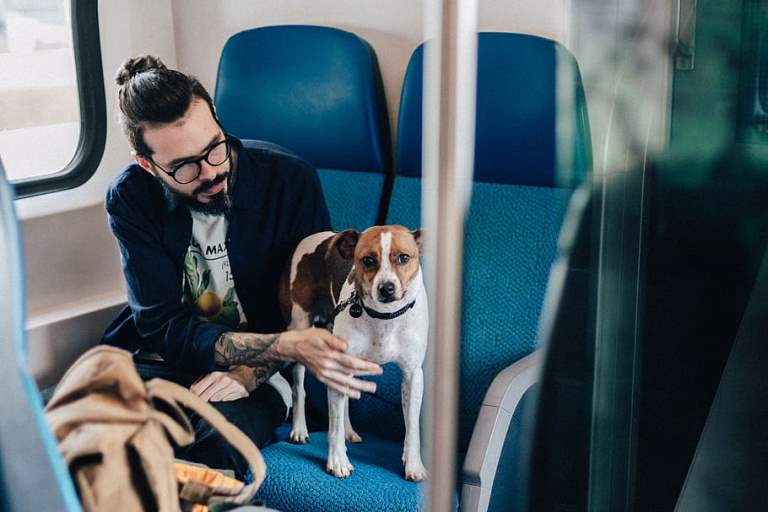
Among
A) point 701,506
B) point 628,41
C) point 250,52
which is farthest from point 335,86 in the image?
point 701,506

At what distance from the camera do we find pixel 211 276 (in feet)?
2.73

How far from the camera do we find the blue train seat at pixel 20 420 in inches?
24.2

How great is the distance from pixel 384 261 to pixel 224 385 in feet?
0.69

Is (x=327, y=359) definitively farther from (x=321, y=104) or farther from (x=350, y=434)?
(x=321, y=104)

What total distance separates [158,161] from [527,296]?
585 millimetres

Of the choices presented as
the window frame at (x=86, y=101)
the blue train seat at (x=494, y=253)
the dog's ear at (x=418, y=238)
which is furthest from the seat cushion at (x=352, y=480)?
the window frame at (x=86, y=101)

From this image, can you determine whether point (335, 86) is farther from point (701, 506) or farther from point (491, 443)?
point (701, 506)

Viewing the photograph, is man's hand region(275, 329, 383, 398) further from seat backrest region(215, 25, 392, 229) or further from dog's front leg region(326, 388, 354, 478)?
seat backrest region(215, 25, 392, 229)

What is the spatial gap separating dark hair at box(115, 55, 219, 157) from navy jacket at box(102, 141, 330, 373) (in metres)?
0.04

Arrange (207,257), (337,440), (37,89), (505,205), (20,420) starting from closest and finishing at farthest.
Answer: (20,420) < (37,89) < (207,257) < (337,440) < (505,205)

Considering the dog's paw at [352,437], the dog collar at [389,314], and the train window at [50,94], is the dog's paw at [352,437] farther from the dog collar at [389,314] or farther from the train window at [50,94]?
the train window at [50,94]

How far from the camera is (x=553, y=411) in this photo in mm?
1268

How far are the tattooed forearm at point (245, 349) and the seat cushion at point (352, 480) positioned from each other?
96 mm

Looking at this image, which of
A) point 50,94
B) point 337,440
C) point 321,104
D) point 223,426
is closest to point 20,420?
point 223,426
